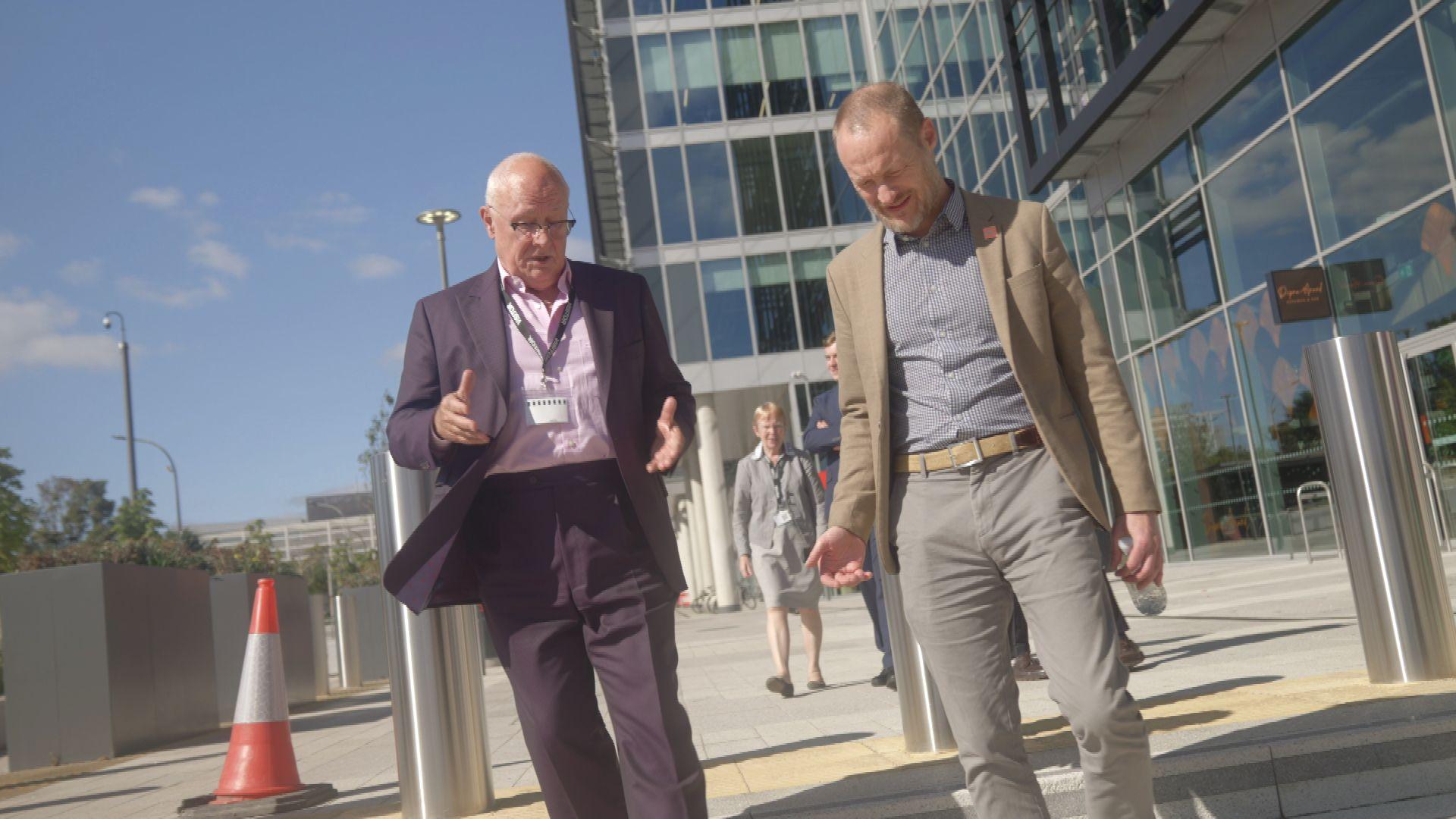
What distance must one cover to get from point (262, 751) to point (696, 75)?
29341 mm

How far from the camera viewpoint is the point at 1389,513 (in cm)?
491

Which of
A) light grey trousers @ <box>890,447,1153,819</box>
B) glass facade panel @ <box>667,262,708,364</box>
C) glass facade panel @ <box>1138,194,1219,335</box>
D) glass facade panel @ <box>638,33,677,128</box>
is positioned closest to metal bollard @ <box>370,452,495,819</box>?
light grey trousers @ <box>890,447,1153,819</box>

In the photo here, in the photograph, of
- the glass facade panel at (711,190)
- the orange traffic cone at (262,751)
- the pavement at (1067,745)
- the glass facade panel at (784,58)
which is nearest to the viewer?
the pavement at (1067,745)

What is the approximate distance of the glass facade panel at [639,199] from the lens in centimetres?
3203

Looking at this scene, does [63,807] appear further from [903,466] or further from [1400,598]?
[1400,598]

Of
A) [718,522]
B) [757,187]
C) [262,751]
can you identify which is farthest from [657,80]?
[262,751]

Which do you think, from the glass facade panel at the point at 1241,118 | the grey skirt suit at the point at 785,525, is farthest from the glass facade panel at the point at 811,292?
the grey skirt suit at the point at 785,525

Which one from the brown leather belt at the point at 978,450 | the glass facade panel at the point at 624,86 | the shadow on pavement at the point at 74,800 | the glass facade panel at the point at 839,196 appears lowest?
the shadow on pavement at the point at 74,800

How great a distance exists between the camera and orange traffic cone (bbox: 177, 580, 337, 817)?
5.80 metres

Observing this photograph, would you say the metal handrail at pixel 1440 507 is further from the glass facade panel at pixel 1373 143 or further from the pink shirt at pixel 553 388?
the pink shirt at pixel 553 388

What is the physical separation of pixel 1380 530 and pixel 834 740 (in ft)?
8.30

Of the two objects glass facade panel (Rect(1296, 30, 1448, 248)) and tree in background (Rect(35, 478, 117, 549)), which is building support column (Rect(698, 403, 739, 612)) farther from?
tree in background (Rect(35, 478, 117, 549))

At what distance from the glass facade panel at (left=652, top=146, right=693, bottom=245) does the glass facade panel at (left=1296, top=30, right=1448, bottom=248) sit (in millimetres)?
18877

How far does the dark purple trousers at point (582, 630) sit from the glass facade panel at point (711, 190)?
2916 centimetres
